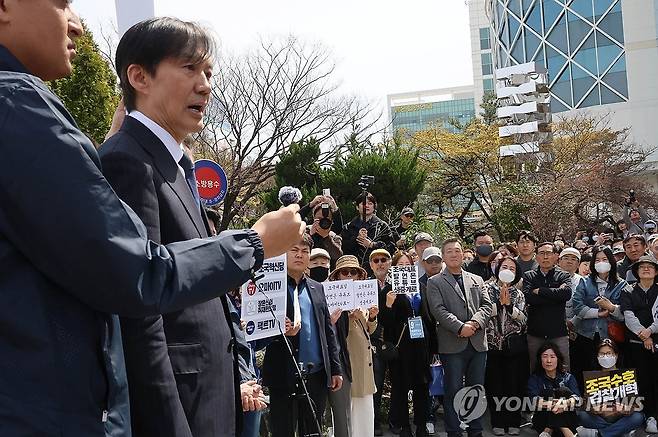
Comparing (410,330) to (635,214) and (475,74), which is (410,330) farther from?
(475,74)

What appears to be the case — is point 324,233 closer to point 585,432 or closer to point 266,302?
point 585,432

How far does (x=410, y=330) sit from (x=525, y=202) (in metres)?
15.4

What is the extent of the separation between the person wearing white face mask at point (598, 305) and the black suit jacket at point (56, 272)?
773 cm

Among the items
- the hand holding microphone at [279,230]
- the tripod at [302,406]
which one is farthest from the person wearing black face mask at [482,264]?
the hand holding microphone at [279,230]

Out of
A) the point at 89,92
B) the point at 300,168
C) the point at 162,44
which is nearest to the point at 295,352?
the point at 162,44

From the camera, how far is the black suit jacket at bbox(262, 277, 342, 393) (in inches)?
215

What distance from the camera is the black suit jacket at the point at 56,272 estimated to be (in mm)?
1167

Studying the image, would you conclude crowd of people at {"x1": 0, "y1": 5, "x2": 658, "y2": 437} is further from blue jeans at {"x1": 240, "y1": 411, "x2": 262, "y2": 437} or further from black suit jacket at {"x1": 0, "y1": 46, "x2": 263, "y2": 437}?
blue jeans at {"x1": 240, "y1": 411, "x2": 262, "y2": 437}

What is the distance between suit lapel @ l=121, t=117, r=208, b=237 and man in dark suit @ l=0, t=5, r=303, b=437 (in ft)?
1.63

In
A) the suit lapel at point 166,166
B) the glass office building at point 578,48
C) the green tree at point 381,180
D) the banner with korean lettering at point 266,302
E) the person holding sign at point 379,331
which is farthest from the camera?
the glass office building at point 578,48

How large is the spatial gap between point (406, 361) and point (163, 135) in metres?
6.05

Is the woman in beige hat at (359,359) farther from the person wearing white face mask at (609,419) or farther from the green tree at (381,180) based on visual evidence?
the green tree at (381,180)

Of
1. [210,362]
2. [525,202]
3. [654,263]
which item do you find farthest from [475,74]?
[210,362]

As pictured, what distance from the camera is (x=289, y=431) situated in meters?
5.45
